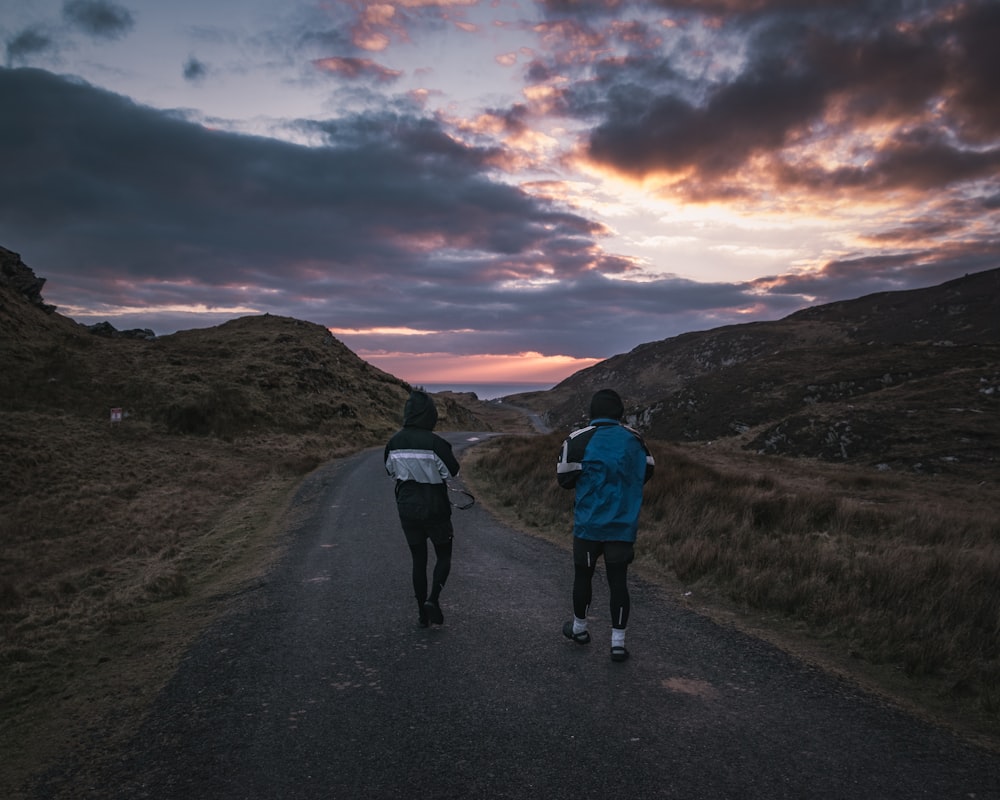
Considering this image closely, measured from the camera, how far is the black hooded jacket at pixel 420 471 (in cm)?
624

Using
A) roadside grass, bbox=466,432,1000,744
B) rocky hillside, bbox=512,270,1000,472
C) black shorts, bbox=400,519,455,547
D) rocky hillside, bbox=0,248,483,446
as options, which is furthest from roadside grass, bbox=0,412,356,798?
rocky hillside, bbox=512,270,1000,472

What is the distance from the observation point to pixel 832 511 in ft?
36.1

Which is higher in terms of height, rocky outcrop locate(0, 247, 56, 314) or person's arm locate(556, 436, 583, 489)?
rocky outcrop locate(0, 247, 56, 314)

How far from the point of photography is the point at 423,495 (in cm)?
625

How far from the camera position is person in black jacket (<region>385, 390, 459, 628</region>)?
625 cm

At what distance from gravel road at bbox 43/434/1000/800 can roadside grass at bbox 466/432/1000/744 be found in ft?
2.78

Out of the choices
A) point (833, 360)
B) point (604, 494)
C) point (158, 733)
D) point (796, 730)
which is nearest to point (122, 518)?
point (158, 733)

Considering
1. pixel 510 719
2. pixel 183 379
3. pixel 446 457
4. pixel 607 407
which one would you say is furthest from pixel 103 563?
pixel 183 379

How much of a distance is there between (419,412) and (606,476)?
233 cm

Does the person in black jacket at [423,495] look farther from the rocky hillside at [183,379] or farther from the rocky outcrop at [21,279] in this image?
the rocky outcrop at [21,279]

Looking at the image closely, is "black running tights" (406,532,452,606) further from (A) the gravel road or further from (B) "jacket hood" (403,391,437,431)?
(B) "jacket hood" (403,391,437,431)

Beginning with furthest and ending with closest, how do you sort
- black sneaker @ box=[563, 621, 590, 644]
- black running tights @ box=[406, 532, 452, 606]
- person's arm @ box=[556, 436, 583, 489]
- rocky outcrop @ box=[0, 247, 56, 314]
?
rocky outcrop @ box=[0, 247, 56, 314] < black running tights @ box=[406, 532, 452, 606] < black sneaker @ box=[563, 621, 590, 644] < person's arm @ box=[556, 436, 583, 489]

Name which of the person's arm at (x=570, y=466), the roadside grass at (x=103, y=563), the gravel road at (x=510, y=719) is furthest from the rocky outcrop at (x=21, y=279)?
the person's arm at (x=570, y=466)

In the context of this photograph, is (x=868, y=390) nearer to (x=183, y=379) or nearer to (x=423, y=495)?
(x=423, y=495)
